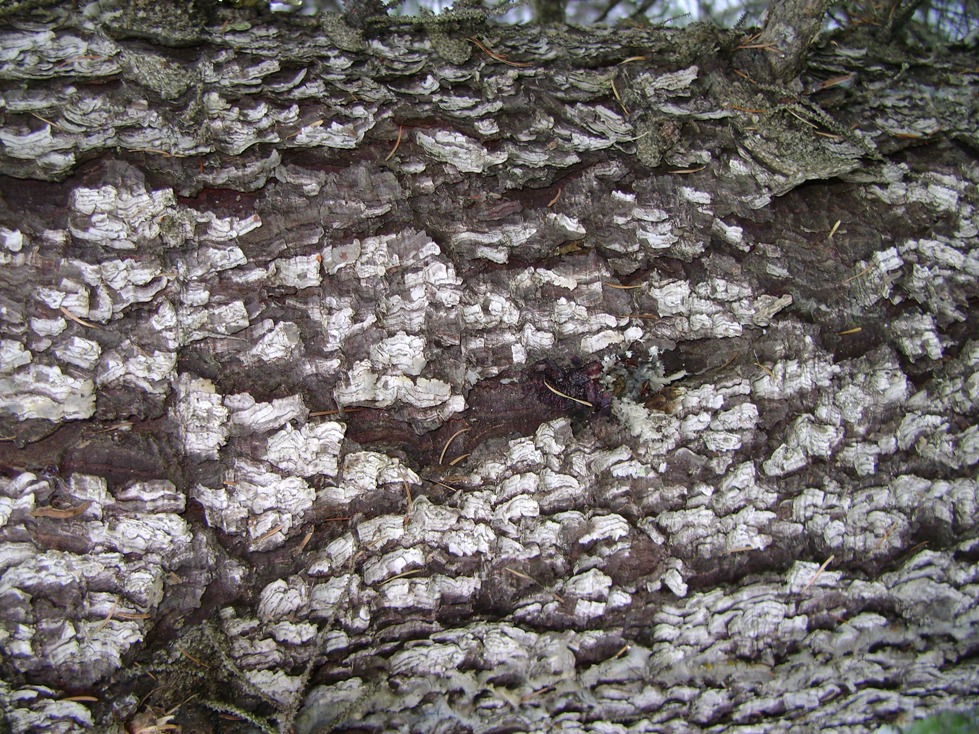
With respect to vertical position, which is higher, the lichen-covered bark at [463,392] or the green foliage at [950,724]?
the lichen-covered bark at [463,392]

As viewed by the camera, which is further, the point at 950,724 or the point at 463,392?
the point at 950,724

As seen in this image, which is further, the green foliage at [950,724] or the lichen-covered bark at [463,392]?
the green foliage at [950,724]

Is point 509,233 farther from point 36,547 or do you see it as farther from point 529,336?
point 36,547

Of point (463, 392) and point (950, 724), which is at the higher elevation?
point (463, 392)

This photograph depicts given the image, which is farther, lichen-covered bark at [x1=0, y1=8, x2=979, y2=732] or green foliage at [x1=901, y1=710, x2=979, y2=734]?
green foliage at [x1=901, y1=710, x2=979, y2=734]

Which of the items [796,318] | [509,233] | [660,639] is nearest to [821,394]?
[796,318]

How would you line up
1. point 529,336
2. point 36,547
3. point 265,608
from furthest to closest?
→ point 529,336 < point 265,608 < point 36,547

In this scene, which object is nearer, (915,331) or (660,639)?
(660,639)

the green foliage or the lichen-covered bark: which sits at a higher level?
the lichen-covered bark
